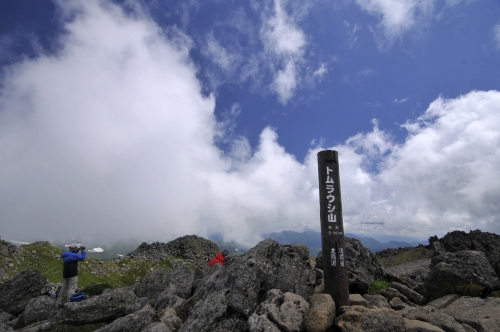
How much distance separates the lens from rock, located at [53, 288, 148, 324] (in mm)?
15227

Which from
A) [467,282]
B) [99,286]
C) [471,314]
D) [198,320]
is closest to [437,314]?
[471,314]

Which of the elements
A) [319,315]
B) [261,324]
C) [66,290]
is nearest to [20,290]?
[66,290]

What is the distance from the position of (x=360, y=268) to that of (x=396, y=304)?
3946mm

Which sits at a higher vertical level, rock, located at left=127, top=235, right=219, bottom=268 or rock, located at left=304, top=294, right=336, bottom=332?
rock, located at left=127, top=235, right=219, bottom=268

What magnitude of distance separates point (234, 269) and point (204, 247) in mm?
110463

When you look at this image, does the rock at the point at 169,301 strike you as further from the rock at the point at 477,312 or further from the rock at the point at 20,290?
the rock at the point at 20,290

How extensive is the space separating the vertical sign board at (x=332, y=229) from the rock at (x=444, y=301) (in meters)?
4.57

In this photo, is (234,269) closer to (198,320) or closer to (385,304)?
(198,320)

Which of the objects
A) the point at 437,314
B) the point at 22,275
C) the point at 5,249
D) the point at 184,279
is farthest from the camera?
the point at 5,249

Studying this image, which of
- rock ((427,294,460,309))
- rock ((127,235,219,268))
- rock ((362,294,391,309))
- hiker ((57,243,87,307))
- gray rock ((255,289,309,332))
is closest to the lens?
gray rock ((255,289,309,332))

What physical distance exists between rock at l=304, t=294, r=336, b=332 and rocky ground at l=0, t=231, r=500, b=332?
34 millimetres

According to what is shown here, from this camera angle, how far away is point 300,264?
51.5ft

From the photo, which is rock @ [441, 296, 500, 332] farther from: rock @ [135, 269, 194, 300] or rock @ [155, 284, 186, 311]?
rock @ [135, 269, 194, 300]

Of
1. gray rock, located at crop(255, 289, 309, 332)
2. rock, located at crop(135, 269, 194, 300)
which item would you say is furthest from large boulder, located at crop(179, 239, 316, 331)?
rock, located at crop(135, 269, 194, 300)
